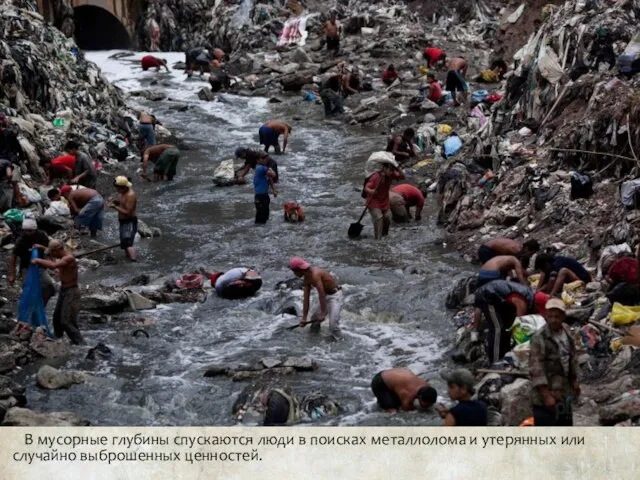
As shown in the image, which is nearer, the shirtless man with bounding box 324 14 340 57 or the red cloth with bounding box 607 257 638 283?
the red cloth with bounding box 607 257 638 283

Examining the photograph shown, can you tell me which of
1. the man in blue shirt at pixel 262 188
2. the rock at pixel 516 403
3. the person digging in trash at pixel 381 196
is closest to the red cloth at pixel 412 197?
the person digging in trash at pixel 381 196

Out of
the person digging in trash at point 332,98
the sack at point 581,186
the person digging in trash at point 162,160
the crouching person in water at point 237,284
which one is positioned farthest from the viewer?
the person digging in trash at point 332,98

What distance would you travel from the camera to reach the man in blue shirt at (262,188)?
577 inches

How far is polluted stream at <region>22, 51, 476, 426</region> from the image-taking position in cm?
959

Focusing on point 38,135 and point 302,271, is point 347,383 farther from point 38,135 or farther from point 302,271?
point 38,135

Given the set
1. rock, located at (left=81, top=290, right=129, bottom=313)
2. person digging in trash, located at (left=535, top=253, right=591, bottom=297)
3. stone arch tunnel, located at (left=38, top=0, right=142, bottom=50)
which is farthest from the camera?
stone arch tunnel, located at (left=38, top=0, right=142, bottom=50)

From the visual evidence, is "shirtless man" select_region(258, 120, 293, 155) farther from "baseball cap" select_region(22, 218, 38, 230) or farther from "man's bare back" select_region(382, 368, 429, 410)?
"man's bare back" select_region(382, 368, 429, 410)

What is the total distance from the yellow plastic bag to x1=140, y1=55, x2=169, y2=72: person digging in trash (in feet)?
61.5

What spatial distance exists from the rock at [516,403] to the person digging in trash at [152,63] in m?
19.5

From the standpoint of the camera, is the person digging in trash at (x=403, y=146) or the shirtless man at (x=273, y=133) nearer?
the person digging in trash at (x=403, y=146)

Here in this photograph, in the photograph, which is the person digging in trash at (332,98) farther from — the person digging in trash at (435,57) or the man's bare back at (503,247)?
the man's bare back at (503,247)

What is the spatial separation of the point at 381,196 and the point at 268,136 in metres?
5.51

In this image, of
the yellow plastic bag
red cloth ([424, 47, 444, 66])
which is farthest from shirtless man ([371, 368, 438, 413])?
red cloth ([424, 47, 444, 66])

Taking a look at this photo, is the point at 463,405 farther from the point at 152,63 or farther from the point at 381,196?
the point at 152,63
